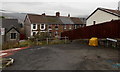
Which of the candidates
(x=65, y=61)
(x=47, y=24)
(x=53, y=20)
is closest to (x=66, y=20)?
(x=53, y=20)

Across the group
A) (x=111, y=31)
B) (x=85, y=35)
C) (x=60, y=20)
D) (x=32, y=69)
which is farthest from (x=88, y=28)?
(x=60, y=20)

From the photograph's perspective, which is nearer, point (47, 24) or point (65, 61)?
point (65, 61)

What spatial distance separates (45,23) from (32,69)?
32.0m

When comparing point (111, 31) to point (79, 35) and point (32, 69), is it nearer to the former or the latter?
point (79, 35)

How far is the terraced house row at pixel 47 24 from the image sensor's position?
36.4 m

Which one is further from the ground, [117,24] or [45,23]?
[45,23]

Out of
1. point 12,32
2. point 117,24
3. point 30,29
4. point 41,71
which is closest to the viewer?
point 41,71

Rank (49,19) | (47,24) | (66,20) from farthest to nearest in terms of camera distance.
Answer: (66,20) < (49,19) < (47,24)

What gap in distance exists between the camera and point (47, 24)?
38219mm

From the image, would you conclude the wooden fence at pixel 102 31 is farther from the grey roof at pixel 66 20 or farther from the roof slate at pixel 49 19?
the grey roof at pixel 66 20

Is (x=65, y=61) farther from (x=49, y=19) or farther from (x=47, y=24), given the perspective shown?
(x=49, y=19)

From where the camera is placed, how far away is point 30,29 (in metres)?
36.2

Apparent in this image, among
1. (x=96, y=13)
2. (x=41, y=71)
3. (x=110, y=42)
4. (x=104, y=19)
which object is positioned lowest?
(x=41, y=71)

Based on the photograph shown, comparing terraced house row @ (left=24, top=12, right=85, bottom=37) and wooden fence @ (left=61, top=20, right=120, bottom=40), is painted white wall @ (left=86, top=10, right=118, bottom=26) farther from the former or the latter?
terraced house row @ (left=24, top=12, right=85, bottom=37)
